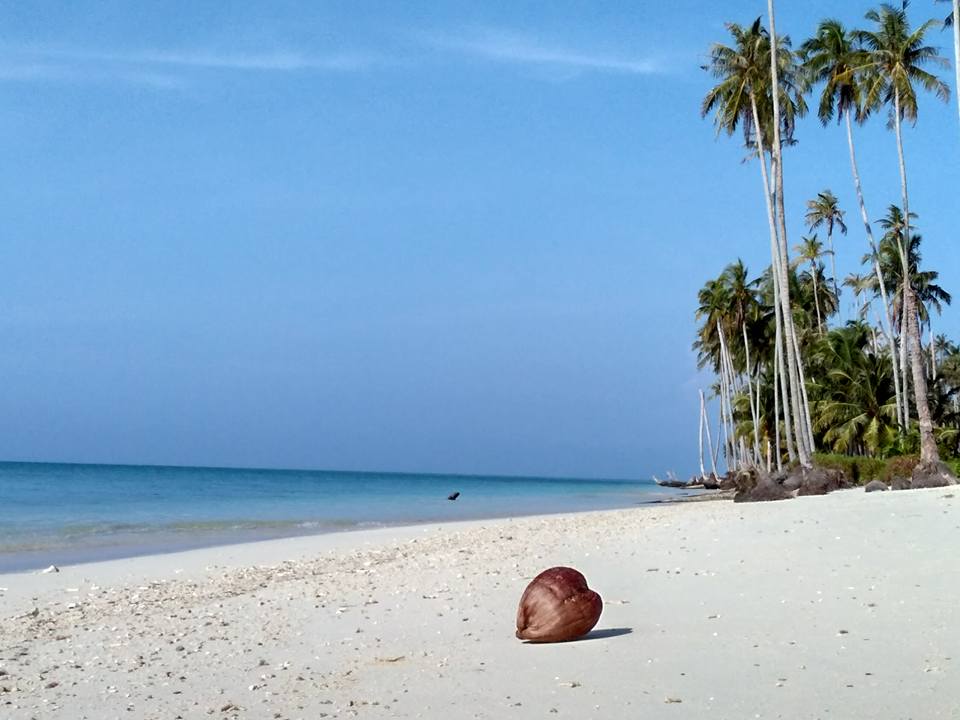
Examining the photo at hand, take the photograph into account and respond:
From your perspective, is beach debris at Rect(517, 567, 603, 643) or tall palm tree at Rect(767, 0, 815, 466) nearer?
beach debris at Rect(517, 567, 603, 643)

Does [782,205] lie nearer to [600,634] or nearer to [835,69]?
[835,69]

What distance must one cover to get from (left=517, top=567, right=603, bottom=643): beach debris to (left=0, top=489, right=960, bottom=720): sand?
0.43 ft

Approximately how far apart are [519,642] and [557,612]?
0.44 meters

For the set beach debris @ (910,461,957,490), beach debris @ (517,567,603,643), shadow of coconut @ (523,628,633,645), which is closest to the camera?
beach debris @ (517,567,603,643)

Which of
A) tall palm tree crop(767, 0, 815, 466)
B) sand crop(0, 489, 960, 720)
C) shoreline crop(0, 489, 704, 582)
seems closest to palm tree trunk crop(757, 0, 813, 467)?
tall palm tree crop(767, 0, 815, 466)

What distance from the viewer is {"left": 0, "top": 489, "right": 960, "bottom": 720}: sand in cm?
557

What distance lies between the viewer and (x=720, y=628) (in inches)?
287

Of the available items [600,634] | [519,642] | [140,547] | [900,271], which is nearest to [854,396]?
[900,271]

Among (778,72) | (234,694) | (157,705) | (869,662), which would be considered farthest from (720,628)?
(778,72)

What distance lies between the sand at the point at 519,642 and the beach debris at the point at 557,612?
0.13 m

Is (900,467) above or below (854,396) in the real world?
below

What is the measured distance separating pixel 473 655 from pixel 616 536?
372 inches

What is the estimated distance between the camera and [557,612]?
709 centimetres

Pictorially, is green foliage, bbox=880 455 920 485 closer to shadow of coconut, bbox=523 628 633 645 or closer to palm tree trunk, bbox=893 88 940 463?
palm tree trunk, bbox=893 88 940 463
